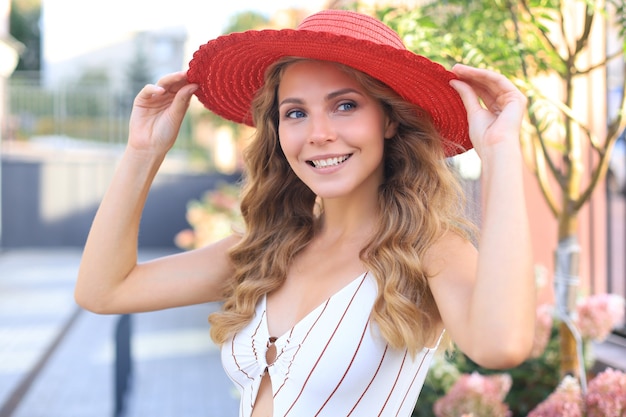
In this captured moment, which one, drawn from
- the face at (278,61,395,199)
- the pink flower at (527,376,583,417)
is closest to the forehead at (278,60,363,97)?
the face at (278,61,395,199)

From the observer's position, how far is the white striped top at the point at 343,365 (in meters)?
1.70

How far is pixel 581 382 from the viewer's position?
2.92 metres

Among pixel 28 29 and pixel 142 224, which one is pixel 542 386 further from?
pixel 28 29

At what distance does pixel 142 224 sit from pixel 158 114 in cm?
1511

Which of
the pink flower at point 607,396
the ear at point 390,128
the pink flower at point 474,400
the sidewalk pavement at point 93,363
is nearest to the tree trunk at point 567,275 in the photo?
the pink flower at point 474,400

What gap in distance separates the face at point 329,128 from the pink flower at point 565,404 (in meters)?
1.13

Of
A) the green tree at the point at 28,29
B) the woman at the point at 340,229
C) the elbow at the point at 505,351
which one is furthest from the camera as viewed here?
the green tree at the point at 28,29

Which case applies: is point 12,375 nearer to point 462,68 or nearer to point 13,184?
point 462,68

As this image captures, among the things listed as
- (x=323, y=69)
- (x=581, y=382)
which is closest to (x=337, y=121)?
(x=323, y=69)

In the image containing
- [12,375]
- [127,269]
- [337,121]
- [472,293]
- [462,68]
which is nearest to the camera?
[472,293]

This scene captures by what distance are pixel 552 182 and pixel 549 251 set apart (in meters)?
0.48

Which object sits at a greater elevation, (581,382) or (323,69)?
(323,69)

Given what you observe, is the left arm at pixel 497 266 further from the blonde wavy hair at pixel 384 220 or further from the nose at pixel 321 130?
the nose at pixel 321 130

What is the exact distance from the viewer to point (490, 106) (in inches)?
64.6
